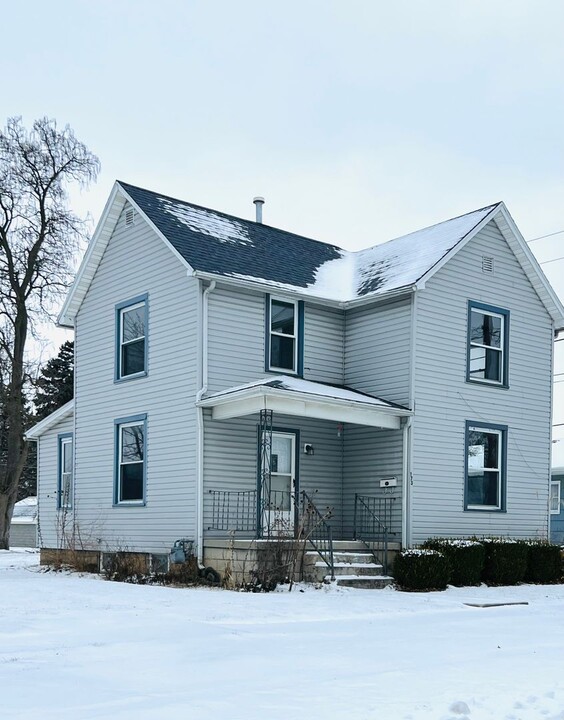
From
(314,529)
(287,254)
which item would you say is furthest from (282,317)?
(314,529)

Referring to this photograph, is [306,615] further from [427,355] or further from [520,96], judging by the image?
[520,96]

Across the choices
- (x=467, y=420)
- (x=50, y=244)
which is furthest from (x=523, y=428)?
(x=50, y=244)

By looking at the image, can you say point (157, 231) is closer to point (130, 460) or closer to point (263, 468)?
point (130, 460)

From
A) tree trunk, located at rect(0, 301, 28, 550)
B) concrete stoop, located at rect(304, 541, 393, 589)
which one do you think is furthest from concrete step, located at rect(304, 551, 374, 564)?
tree trunk, located at rect(0, 301, 28, 550)

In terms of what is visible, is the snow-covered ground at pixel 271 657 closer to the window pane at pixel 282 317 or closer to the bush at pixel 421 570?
the bush at pixel 421 570

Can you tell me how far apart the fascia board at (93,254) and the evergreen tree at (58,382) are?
2456 centimetres

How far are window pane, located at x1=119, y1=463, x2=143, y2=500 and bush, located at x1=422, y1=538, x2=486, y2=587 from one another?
19.2 feet

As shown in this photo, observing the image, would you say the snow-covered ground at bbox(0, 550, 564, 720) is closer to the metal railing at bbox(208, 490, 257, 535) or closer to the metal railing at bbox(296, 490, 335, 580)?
the metal railing at bbox(296, 490, 335, 580)

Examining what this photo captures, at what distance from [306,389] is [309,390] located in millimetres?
95

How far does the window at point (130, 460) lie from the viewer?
18594mm

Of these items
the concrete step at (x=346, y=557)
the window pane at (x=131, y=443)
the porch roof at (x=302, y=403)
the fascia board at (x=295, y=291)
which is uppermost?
the fascia board at (x=295, y=291)

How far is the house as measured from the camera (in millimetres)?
17062

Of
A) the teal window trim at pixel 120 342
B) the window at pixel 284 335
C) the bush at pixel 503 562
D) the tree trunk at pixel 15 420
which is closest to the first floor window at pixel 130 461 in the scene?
the teal window trim at pixel 120 342

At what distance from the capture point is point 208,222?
65.3 ft
